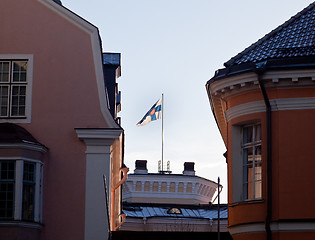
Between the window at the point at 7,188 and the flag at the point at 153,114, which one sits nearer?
the window at the point at 7,188

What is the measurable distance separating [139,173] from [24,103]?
55.9 metres

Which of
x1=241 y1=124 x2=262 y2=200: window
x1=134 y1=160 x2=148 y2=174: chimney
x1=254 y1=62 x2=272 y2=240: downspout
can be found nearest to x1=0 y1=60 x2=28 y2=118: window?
x1=241 y1=124 x2=262 y2=200: window

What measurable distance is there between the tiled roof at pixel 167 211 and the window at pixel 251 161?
42464 mm

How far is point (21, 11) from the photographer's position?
2953 centimetres

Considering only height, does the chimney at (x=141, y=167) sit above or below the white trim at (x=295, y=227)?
above

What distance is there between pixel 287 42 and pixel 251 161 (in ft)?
11.7

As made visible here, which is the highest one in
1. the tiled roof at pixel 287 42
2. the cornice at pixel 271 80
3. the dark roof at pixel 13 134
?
the tiled roof at pixel 287 42

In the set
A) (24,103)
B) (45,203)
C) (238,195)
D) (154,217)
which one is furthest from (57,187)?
(154,217)

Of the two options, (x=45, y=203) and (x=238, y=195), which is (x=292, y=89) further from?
(x=45, y=203)

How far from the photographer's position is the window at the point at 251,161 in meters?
28.3

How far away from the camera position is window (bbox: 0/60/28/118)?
95.4 ft

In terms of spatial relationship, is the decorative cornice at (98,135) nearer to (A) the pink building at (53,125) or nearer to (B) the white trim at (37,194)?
(A) the pink building at (53,125)

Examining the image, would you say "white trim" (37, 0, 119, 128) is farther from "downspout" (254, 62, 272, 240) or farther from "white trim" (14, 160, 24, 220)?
"downspout" (254, 62, 272, 240)

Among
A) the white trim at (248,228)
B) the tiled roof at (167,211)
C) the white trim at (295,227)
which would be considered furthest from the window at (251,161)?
the tiled roof at (167,211)
